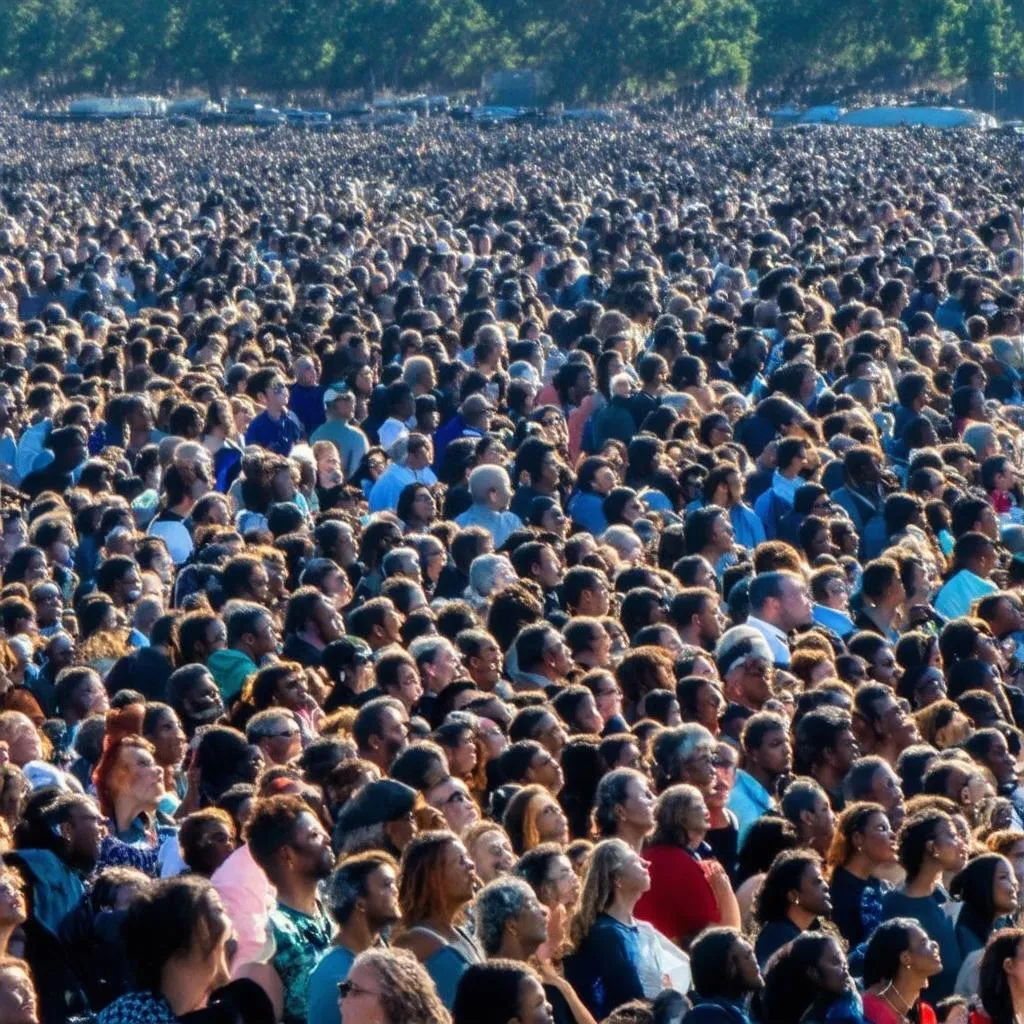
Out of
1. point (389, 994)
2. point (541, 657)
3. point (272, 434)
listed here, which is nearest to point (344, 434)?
point (272, 434)

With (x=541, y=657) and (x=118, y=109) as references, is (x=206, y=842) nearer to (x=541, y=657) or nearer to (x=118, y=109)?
(x=541, y=657)

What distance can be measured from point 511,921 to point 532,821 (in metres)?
1.07

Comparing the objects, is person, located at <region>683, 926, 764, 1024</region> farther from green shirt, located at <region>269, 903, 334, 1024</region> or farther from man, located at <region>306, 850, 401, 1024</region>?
green shirt, located at <region>269, 903, 334, 1024</region>

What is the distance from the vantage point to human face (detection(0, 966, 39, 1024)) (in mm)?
5953

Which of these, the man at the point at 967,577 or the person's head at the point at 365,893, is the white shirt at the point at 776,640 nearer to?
the man at the point at 967,577

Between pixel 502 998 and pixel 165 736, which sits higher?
pixel 502 998

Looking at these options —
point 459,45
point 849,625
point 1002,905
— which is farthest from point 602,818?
point 459,45

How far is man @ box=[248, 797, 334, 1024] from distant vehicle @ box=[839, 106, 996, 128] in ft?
197

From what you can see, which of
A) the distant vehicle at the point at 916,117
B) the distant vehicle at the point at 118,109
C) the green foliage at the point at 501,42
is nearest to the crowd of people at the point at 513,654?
the distant vehicle at the point at 916,117

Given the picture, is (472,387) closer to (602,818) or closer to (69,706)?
(69,706)

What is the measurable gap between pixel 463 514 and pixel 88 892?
18.6 feet

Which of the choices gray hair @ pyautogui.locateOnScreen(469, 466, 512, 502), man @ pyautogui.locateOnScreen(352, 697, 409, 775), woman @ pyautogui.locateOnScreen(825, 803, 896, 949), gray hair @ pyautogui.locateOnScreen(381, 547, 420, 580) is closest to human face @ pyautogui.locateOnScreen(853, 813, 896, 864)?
woman @ pyautogui.locateOnScreen(825, 803, 896, 949)

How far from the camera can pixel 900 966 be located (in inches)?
276

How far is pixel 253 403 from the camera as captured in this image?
15.2 metres
